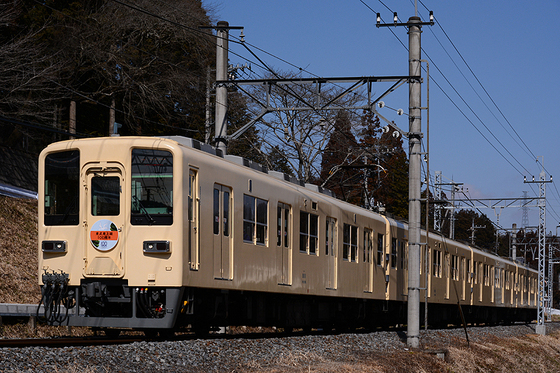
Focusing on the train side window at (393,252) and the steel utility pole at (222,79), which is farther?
the train side window at (393,252)

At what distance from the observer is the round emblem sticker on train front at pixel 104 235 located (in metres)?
9.77

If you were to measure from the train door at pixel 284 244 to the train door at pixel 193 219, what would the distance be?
2919 mm

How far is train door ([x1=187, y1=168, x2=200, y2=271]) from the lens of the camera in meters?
9.80

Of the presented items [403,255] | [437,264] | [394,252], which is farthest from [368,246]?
[437,264]

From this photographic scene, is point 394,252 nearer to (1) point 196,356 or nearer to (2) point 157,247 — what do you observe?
(2) point 157,247

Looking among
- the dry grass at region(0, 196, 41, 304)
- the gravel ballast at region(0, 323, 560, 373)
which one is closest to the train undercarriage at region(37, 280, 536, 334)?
the gravel ballast at region(0, 323, 560, 373)

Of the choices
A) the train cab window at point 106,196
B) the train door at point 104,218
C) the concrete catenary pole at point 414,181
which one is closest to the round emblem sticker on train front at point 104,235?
the train door at point 104,218

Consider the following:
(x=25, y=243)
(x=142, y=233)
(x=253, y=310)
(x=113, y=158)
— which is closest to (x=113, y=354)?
(x=142, y=233)

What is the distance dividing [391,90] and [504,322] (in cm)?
2238

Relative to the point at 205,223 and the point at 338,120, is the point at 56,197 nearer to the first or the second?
the point at 205,223

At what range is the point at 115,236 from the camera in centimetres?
977

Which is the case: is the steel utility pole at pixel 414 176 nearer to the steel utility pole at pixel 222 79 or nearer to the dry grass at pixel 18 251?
the steel utility pole at pixel 222 79

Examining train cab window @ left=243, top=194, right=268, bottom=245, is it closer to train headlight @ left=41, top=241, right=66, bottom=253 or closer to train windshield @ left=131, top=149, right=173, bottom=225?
train windshield @ left=131, top=149, right=173, bottom=225

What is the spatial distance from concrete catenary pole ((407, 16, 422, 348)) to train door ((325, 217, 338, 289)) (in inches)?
62.0
